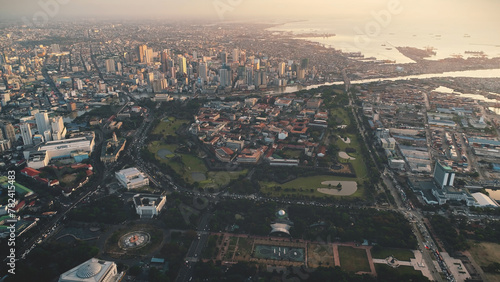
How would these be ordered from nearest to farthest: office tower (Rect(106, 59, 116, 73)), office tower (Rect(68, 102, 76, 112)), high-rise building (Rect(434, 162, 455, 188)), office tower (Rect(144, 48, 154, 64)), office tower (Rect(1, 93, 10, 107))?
high-rise building (Rect(434, 162, 455, 188))
office tower (Rect(68, 102, 76, 112))
office tower (Rect(1, 93, 10, 107))
office tower (Rect(106, 59, 116, 73))
office tower (Rect(144, 48, 154, 64))

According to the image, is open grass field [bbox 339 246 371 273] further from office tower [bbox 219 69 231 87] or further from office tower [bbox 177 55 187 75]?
office tower [bbox 177 55 187 75]

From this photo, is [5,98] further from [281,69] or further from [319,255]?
[319,255]

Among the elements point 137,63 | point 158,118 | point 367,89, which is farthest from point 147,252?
point 137,63

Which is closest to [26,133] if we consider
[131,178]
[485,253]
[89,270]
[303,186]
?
Result: [131,178]

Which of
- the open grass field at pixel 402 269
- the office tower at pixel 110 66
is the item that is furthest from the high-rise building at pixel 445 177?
the office tower at pixel 110 66

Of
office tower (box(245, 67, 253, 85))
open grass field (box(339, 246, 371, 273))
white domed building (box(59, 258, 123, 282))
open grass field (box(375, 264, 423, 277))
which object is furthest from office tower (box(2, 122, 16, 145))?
office tower (box(245, 67, 253, 85))

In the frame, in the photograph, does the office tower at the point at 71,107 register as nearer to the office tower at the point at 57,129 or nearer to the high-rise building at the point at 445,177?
the office tower at the point at 57,129
